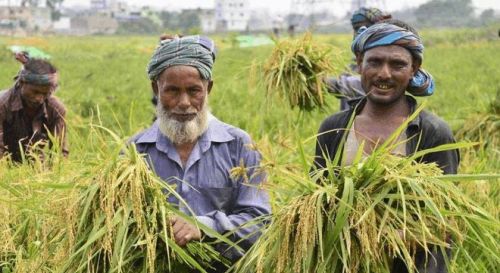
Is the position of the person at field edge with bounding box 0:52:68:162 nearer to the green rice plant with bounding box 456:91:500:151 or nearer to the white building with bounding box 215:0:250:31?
the green rice plant with bounding box 456:91:500:151

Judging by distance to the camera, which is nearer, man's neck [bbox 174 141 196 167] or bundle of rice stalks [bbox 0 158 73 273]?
bundle of rice stalks [bbox 0 158 73 273]

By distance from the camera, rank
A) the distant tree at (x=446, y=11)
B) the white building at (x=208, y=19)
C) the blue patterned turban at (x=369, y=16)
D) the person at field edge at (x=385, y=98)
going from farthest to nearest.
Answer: the white building at (x=208, y=19) < the distant tree at (x=446, y=11) < the blue patterned turban at (x=369, y=16) < the person at field edge at (x=385, y=98)

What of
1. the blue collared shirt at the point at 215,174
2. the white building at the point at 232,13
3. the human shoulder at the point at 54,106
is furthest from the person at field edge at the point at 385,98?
the white building at the point at 232,13

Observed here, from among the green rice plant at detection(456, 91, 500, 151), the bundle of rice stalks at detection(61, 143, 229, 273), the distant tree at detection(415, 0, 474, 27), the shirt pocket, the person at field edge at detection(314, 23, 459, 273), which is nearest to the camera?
the bundle of rice stalks at detection(61, 143, 229, 273)

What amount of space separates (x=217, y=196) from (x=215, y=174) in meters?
0.08

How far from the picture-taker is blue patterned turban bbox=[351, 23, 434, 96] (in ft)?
9.25

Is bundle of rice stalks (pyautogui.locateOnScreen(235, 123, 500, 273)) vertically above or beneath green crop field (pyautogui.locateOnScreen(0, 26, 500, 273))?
above

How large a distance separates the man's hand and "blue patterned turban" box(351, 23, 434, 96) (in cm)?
91

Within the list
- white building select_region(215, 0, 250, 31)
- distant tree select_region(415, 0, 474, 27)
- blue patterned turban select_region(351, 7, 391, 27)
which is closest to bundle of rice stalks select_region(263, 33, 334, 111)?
blue patterned turban select_region(351, 7, 391, 27)

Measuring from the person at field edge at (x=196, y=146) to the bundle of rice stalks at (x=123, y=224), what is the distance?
28 centimetres

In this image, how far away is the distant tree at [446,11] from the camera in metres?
89.6

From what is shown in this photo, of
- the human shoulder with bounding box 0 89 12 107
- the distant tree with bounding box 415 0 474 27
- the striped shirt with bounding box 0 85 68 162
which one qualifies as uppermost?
the human shoulder with bounding box 0 89 12 107

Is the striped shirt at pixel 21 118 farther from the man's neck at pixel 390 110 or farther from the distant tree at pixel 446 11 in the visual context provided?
the distant tree at pixel 446 11

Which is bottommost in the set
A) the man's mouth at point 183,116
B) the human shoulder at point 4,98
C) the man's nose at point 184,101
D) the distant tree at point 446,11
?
the distant tree at point 446,11
